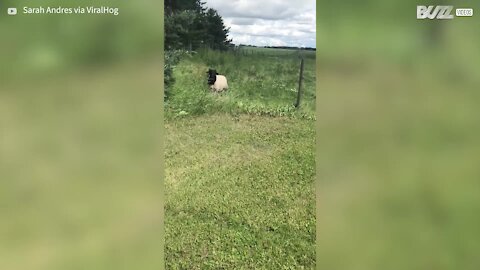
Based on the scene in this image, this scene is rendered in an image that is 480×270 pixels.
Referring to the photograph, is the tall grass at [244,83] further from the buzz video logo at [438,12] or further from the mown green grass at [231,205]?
the buzz video logo at [438,12]

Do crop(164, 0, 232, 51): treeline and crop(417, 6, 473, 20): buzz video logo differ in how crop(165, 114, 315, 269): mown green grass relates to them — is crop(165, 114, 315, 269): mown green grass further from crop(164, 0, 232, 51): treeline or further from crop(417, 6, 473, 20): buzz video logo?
crop(417, 6, 473, 20): buzz video logo

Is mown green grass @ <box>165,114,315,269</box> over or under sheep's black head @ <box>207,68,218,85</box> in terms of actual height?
under

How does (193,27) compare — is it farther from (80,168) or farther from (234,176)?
(80,168)

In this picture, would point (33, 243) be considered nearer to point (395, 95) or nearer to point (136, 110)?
point (136, 110)

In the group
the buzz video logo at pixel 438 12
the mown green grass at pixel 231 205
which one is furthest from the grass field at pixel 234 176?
the buzz video logo at pixel 438 12

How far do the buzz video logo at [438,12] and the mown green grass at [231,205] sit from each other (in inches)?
28.1

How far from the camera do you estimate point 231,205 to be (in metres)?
2.34

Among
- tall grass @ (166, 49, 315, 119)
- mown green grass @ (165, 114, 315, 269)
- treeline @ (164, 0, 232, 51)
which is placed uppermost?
treeline @ (164, 0, 232, 51)

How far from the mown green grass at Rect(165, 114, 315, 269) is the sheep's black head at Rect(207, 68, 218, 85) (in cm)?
17

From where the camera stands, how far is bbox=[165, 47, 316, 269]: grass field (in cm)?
233

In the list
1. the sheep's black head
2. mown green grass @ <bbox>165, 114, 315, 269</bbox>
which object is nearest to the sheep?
the sheep's black head

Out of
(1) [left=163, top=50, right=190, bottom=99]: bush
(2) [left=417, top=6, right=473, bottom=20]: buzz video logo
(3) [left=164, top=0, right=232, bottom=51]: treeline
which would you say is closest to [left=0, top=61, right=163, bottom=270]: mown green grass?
(1) [left=163, top=50, right=190, bottom=99]: bush

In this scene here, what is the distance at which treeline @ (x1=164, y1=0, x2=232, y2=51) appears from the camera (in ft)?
7.52

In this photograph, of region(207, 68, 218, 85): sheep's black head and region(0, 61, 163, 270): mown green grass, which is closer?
region(0, 61, 163, 270): mown green grass
